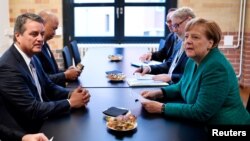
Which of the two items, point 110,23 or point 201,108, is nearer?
point 201,108

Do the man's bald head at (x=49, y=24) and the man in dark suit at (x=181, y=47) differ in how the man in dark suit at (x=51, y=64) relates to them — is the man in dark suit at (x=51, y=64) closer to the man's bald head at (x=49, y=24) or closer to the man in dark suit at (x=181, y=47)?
the man's bald head at (x=49, y=24)

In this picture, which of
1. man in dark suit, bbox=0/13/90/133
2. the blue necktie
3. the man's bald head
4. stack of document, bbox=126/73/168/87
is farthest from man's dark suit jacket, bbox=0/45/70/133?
the man's bald head

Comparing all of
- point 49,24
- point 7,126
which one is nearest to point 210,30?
point 7,126

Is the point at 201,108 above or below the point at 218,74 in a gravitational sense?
below

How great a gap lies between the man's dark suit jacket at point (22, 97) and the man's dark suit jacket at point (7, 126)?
0.02 metres

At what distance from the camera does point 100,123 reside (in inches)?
71.8

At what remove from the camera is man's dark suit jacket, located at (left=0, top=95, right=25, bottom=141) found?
1.80 m

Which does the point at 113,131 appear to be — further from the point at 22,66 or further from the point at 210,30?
the point at 210,30

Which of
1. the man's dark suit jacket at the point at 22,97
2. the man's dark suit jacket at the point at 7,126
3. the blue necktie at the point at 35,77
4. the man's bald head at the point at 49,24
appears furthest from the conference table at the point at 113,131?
the man's bald head at the point at 49,24

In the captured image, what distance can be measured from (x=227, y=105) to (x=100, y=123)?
0.70 meters

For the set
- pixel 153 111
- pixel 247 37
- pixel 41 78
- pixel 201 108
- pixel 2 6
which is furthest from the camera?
pixel 247 37

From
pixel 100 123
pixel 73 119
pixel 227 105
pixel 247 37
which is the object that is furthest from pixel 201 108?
pixel 247 37

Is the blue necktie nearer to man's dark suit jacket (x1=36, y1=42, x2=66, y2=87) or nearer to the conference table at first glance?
the conference table

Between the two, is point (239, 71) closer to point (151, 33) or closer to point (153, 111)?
point (151, 33)
